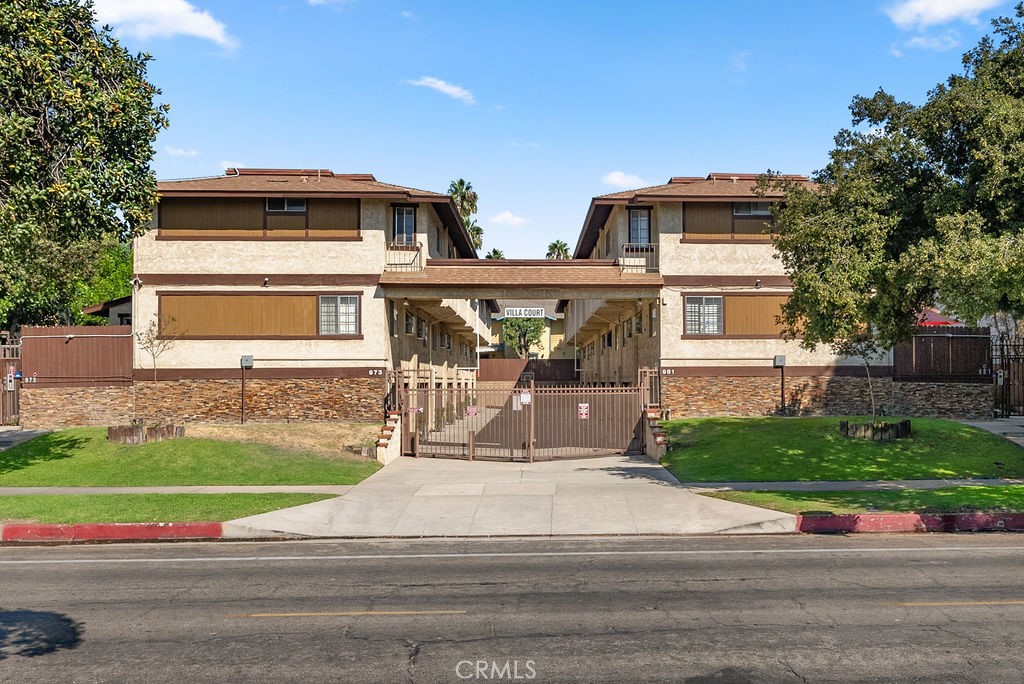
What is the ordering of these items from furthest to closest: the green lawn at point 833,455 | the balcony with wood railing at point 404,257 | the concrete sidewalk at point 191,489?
the balcony with wood railing at point 404,257 < the green lawn at point 833,455 < the concrete sidewalk at point 191,489

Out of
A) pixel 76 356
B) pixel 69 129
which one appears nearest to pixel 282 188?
pixel 76 356

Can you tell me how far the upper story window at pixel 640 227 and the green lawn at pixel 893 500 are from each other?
14845 millimetres

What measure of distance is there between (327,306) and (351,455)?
6.62 meters

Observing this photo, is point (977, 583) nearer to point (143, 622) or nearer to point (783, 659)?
point (783, 659)

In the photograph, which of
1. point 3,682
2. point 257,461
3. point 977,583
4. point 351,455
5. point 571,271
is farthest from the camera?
point 571,271

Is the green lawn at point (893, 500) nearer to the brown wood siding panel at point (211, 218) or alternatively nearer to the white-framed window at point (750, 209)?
the white-framed window at point (750, 209)

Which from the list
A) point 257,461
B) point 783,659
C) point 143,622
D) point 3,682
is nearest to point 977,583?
point 783,659

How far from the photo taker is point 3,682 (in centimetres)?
701

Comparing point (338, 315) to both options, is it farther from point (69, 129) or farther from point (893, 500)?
point (893, 500)

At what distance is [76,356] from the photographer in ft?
90.7

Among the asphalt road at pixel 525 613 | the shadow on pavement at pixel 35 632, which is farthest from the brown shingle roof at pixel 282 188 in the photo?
the shadow on pavement at pixel 35 632

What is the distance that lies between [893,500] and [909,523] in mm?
1422

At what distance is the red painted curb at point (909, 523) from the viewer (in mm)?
14461

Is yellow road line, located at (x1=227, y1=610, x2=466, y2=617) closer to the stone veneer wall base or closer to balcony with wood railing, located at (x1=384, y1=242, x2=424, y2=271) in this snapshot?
the stone veneer wall base
